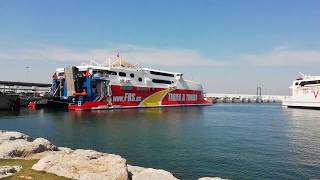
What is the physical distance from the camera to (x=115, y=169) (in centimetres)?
1089

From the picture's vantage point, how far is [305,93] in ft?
295

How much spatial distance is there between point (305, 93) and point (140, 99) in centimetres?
4375

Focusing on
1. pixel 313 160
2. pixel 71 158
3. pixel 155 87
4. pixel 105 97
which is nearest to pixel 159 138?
pixel 313 160

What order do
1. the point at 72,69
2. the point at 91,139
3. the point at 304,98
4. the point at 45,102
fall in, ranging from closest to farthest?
1. the point at 91,139
2. the point at 72,69
3. the point at 45,102
4. the point at 304,98

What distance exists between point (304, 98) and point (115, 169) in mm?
87911

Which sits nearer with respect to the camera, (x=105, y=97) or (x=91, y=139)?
(x=91, y=139)

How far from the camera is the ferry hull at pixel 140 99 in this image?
229 feet

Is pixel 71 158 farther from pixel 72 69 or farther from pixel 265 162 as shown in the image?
pixel 72 69

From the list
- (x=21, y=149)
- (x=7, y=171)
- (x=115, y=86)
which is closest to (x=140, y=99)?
(x=115, y=86)

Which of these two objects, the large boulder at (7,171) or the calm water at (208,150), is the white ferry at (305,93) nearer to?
the calm water at (208,150)

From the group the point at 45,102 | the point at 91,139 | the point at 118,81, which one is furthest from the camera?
the point at 45,102

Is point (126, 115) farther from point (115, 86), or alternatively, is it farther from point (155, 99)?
point (155, 99)

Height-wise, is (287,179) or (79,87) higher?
Answer: (79,87)

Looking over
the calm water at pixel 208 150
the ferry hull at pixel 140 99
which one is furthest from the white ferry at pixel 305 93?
the calm water at pixel 208 150
